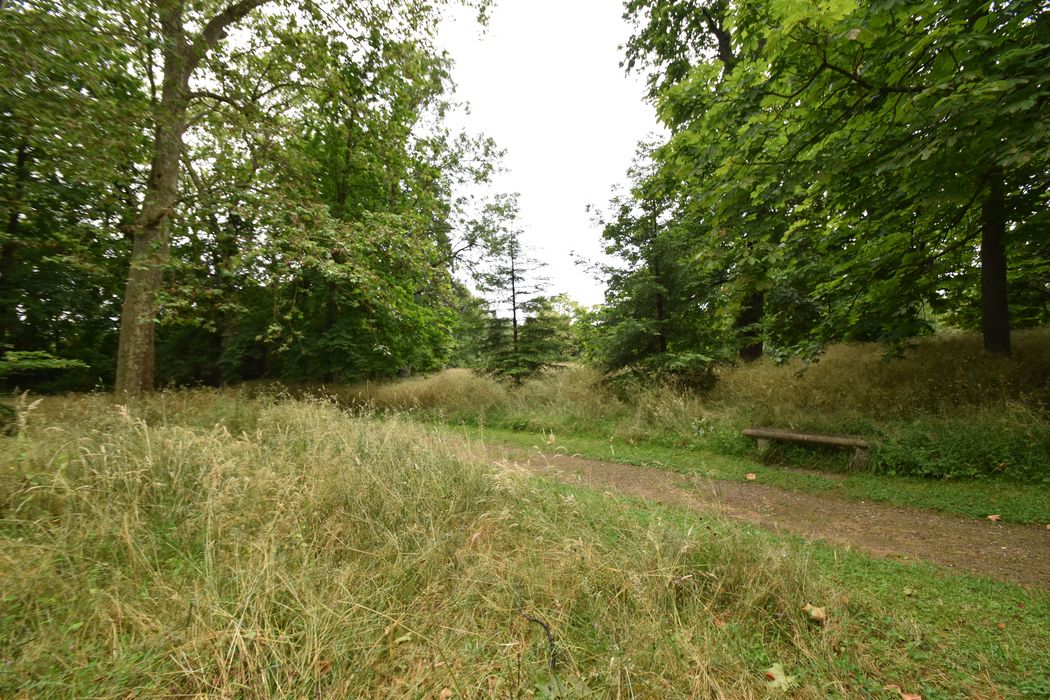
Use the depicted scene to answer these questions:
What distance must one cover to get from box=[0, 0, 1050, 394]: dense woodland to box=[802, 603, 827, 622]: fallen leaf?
391 centimetres

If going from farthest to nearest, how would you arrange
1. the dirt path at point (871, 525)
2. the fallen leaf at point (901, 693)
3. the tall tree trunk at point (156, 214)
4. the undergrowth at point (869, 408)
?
the tall tree trunk at point (156, 214) < the undergrowth at point (869, 408) < the dirt path at point (871, 525) < the fallen leaf at point (901, 693)

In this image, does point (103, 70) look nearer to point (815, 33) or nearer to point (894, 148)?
point (815, 33)

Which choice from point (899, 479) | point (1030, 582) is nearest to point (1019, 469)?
point (899, 479)

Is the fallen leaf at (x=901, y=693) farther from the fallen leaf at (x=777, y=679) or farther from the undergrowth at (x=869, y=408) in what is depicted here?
the undergrowth at (x=869, y=408)

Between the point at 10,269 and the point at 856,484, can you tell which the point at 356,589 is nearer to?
the point at 856,484

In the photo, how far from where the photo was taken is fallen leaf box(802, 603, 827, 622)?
240 centimetres

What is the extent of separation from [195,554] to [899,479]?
25.7 ft

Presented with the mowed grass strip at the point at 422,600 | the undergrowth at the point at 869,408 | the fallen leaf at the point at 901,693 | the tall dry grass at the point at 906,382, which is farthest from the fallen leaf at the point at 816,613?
the tall dry grass at the point at 906,382

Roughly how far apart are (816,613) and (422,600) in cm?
244

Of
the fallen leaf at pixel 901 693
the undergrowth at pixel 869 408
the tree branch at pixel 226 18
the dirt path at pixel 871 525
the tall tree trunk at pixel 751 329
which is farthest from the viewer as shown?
the tall tree trunk at pixel 751 329

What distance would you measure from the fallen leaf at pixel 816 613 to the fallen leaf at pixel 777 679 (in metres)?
0.47

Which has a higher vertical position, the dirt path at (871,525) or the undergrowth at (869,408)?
the undergrowth at (869,408)

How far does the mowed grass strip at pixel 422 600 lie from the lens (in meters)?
2.01

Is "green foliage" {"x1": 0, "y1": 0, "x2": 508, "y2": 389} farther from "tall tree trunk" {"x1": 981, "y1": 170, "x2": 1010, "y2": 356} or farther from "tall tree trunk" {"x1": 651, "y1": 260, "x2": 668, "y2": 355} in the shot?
"tall tree trunk" {"x1": 981, "y1": 170, "x2": 1010, "y2": 356}
